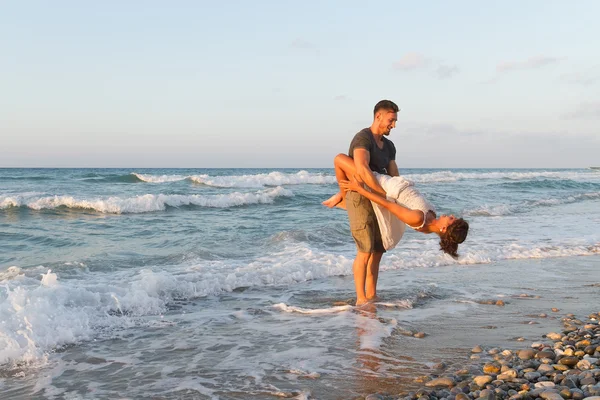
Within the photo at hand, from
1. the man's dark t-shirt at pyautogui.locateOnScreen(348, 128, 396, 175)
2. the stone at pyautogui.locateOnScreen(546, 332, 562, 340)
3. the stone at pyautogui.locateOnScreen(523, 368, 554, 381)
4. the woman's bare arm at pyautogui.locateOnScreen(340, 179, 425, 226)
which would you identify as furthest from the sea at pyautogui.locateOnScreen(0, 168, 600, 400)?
the man's dark t-shirt at pyautogui.locateOnScreen(348, 128, 396, 175)

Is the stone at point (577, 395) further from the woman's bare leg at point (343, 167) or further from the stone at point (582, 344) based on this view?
the woman's bare leg at point (343, 167)

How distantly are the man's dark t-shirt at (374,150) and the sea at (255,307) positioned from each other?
1487mm

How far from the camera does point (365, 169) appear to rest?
5059mm

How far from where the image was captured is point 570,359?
12.9 ft

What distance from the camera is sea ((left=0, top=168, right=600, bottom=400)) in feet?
12.5

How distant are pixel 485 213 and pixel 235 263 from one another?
35.9 ft

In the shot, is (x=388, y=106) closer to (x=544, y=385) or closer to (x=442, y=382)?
(x=442, y=382)

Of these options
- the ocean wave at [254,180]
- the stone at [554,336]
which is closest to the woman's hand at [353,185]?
the stone at [554,336]

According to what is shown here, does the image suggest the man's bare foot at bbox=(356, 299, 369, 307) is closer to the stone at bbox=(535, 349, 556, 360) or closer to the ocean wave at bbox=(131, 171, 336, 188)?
the stone at bbox=(535, 349, 556, 360)

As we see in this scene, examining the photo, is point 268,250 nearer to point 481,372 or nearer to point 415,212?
point 415,212

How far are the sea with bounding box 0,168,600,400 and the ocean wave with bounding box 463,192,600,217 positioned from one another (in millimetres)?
4221

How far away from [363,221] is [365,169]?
2.09 ft

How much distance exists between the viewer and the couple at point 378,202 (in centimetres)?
487

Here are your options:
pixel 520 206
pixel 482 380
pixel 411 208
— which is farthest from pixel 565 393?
pixel 520 206
